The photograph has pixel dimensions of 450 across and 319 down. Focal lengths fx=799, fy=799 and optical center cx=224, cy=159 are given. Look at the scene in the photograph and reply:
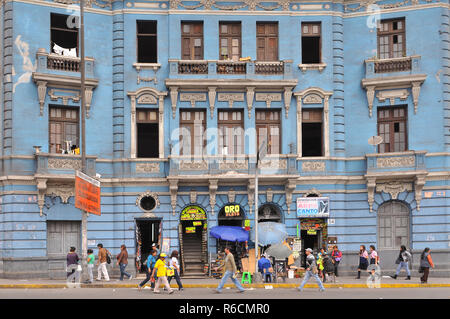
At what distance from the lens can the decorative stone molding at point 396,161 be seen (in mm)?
39375

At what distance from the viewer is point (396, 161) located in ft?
130

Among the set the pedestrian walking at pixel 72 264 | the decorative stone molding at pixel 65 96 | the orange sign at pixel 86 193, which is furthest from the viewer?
the decorative stone molding at pixel 65 96

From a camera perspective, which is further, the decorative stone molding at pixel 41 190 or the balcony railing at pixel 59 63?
the balcony railing at pixel 59 63

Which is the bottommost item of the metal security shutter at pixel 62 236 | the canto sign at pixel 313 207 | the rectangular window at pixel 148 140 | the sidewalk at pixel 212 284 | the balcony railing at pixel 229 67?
the sidewalk at pixel 212 284

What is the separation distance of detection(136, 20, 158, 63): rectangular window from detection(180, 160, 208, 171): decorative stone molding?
5594 millimetres

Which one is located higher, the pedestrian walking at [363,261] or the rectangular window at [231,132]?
the rectangular window at [231,132]

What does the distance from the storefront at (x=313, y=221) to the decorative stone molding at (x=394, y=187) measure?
279cm

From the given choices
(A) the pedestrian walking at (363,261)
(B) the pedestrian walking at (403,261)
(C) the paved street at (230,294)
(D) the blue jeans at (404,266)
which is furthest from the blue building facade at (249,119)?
(C) the paved street at (230,294)

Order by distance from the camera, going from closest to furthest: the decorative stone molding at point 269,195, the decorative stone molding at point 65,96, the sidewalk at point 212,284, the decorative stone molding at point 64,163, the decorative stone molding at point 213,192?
1. the sidewalk at point 212,284
2. the decorative stone molding at point 64,163
3. the decorative stone molding at point 65,96
4. the decorative stone molding at point 213,192
5. the decorative stone molding at point 269,195

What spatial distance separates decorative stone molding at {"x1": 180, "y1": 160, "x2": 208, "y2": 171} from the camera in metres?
39.5

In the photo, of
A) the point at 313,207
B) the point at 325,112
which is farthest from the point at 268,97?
the point at 313,207

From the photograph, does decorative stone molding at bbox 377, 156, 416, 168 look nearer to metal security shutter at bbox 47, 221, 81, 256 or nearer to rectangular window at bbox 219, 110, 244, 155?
rectangular window at bbox 219, 110, 244, 155

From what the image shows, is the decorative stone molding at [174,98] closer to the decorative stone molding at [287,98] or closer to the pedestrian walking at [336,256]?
the decorative stone molding at [287,98]

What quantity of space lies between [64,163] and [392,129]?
16442mm
